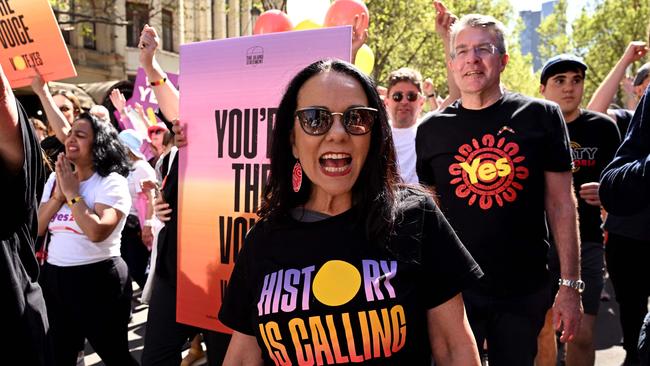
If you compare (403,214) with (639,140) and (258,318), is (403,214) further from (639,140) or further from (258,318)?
(639,140)

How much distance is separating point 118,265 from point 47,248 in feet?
1.52

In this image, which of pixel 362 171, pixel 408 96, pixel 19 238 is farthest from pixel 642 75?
pixel 19 238

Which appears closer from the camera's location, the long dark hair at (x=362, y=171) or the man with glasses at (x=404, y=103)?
the long dark hair at (x=362, y=171)

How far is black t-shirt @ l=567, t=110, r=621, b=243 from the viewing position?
421 cm

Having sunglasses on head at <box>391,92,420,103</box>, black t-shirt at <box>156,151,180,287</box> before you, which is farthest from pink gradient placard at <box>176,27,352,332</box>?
sunglasses on head at <box>391,92,420,103</box>

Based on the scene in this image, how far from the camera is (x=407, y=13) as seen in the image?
19.4 meters

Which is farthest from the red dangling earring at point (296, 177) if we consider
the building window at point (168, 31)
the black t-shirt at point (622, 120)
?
the building window at point (168, 31)

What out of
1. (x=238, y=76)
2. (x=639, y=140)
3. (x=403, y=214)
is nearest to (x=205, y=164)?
(x=238, y=76)

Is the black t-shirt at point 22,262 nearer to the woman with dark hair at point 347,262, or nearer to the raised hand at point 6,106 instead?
the raised hand at point 6,106

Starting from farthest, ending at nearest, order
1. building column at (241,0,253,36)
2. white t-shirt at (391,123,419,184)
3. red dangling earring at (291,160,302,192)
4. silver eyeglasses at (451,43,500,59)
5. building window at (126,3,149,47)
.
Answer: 1. building column at (241,0,253,36)
2. building window at (126,3,149,47)
3. white t-shirt at (391,123,419,184)
4. silver eyeglasses at (451,43,500,59)
5. red dangling earring at (291,160,302,192)

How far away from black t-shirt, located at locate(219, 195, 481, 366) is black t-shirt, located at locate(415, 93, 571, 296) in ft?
3.65

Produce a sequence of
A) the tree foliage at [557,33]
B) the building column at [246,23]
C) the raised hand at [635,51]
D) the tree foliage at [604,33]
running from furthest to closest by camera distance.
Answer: the building column at [246,23] → the tree foliage at [557,33] → the tree foliage at [604,33] → the raised hand at [635,51]

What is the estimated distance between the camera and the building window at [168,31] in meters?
26.2

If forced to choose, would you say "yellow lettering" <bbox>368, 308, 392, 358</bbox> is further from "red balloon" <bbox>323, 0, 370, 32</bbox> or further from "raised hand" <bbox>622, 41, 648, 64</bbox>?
"raised hand" <bbox>622, 41, 648, 64</bbox>
